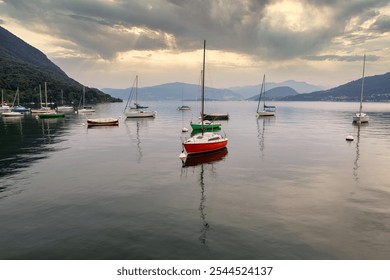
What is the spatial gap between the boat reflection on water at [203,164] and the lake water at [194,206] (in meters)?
0.16

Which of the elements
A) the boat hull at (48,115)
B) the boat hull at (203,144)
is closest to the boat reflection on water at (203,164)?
the boat hull at (203,144)

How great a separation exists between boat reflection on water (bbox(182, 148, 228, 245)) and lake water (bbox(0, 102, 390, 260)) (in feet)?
0.53

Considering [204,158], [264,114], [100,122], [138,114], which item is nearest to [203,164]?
[204,158]

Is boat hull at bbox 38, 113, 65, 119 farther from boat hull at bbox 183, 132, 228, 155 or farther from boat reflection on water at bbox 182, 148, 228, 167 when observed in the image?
boat reflection on water at bbox 182, 148, 228, 167

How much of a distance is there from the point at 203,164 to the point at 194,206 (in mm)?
17523

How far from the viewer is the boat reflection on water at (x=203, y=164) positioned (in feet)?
71.1

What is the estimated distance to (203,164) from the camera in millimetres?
43938

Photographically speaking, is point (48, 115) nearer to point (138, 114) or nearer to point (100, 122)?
point (100, 122)

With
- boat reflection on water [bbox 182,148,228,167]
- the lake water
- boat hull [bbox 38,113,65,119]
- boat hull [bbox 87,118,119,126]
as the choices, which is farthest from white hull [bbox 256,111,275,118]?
boat reflection on water [bbox 182,148,228,167]

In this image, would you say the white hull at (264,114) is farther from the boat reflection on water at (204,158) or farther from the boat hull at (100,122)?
the boat reflection on water at (204,158)

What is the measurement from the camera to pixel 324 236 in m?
20.6

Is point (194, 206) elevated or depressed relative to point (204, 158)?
depressed

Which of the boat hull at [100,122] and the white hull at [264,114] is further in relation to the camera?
the white hull at [264,114]
